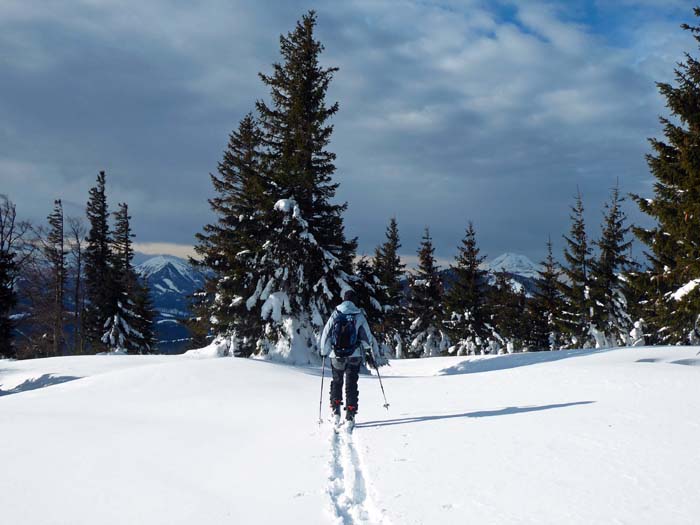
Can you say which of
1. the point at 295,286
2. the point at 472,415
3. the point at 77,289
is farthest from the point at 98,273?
the point at 472,415

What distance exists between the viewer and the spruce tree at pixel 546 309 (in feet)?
125

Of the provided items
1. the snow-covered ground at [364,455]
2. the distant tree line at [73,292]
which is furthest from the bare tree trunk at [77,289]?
the snow-covered ground at [364,455]

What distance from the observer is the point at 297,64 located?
21719 millimetres

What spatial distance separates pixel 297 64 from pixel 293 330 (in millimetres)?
12526

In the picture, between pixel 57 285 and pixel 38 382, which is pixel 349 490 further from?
pixel 57 285

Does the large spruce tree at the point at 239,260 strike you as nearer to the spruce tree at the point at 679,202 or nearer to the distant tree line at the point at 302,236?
the distant tree line at the point at 302,236

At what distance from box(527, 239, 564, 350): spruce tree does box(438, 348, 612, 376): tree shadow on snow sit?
12.4 metres

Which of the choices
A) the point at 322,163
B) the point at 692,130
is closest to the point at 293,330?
the point at 322,163

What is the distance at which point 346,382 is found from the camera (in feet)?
27.3

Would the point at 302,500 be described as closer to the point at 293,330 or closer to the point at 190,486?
the point at 190,486

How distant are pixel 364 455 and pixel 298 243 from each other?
46.1 ft

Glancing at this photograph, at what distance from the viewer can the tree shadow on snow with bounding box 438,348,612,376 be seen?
2161cm

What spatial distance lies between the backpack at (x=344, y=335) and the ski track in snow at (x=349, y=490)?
6.59 feet

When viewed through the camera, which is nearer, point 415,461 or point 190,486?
point 190,486
